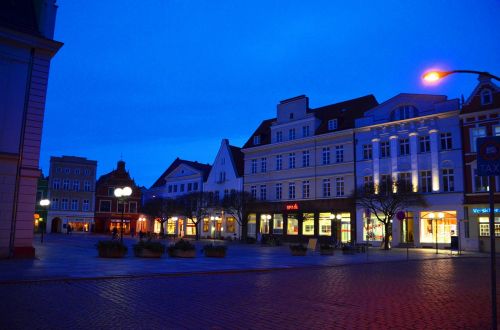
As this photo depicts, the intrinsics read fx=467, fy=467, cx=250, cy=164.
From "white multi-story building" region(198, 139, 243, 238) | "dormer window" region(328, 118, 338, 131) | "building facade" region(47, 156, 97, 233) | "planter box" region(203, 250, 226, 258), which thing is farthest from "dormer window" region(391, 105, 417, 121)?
"building facade" region(47, 156, 97, 233)

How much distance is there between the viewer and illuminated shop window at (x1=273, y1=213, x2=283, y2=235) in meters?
54.8

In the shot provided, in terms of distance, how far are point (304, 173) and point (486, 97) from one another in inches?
801

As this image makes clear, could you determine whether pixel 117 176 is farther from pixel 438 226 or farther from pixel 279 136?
pixel 438 226

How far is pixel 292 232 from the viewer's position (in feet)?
175

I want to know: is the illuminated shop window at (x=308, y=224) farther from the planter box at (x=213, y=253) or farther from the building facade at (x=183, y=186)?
the planter box at (x=213, y=253)

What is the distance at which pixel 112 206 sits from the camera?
A: 89188 mm

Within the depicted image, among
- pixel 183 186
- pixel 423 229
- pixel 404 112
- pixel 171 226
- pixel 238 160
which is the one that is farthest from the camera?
pixel 171 226

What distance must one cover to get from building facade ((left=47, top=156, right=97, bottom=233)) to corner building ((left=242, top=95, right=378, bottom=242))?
39628 millimetres

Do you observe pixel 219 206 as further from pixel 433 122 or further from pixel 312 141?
pixel 433 122

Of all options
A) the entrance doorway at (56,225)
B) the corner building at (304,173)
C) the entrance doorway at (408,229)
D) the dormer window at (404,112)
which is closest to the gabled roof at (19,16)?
the corner building at (304,173)

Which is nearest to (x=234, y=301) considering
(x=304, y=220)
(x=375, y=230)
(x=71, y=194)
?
(x=375, y=230)

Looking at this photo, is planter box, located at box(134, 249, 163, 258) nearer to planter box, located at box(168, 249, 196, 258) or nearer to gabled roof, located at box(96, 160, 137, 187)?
planter box, located at box(168, 249, 196, 258)

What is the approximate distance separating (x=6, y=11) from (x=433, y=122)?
35.2 metres

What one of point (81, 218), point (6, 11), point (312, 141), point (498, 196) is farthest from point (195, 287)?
point (81, 218)
